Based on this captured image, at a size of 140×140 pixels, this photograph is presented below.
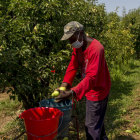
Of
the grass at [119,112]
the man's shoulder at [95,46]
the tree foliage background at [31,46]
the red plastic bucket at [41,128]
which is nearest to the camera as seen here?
the red plastic bucket at [41,128]

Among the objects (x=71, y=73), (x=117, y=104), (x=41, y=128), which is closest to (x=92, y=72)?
(x=71, y=73)

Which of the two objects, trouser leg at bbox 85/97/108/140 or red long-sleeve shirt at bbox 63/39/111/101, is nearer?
red long-sleeve shirt at bbox 63/39/111/101

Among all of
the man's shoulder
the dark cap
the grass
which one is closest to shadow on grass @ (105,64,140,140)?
the grass

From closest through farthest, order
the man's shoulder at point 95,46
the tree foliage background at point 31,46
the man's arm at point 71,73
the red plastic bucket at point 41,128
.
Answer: the red plastic bucket at point 41,128 → the man's shoulder at point 95,46 → the man's arm at point 71,73 → the tree foliage background at point 31,46

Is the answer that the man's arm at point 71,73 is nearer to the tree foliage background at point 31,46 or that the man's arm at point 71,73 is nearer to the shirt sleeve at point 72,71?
the shirt sleeve at point 72,71

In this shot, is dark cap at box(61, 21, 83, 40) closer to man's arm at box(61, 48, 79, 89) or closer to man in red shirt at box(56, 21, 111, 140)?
man in red shirt at box(56, 21, 111, 140)

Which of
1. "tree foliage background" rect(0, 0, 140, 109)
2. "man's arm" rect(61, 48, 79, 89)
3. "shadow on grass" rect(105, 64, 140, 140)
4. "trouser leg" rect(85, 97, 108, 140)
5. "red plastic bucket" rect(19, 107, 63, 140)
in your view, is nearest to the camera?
"red plastic bucket" rect(19, 107, 63, 140)

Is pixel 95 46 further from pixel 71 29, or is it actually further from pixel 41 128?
pixel 41 128

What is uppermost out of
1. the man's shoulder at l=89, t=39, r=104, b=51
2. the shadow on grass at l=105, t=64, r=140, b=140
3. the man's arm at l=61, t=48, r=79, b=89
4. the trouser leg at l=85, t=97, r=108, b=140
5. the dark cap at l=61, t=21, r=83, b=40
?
the dark cap at l=61, t=21, r=83, b=40

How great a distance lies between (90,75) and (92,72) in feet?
0.12

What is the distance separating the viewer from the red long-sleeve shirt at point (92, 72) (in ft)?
5.86

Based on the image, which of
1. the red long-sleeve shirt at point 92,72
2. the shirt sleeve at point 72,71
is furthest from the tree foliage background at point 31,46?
the red long-sleeve shirt at point 92,72

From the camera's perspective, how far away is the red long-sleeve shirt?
179 centimetres

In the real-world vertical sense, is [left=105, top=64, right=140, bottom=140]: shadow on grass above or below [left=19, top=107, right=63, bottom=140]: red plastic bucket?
below
